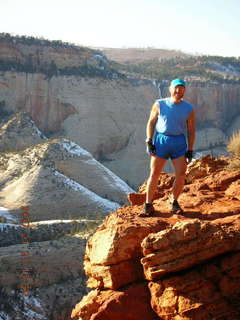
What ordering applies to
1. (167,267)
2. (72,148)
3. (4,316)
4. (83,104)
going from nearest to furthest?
(167,267) < (4,316) < (72,148) < (83,104)

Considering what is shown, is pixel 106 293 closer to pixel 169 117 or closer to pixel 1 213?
pixel 169 117

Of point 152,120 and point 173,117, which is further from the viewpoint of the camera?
point 152,120

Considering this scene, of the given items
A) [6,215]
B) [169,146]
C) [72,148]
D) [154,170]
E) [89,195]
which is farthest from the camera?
[72,148]

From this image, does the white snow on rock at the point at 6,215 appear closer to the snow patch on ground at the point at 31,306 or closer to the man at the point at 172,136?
the snow patch on ground at the point at 31,306

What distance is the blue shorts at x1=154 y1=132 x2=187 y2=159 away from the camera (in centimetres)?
779

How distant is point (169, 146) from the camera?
7.80m

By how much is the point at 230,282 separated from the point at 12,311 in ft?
39.7

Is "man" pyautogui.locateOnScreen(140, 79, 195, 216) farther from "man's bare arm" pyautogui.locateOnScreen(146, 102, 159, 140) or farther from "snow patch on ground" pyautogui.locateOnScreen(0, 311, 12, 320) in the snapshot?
"snow patch on ground" pyautogui.locateOnScreen(0, 311, 12, 320)

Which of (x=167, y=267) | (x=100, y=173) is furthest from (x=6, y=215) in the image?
(x=167, y=267)

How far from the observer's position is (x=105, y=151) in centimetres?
5344

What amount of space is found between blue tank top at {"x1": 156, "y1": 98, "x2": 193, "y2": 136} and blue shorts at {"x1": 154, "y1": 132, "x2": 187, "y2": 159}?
0.20 feet

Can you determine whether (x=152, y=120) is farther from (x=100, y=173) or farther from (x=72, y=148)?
(x=72, y=148)

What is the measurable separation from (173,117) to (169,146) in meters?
0.33

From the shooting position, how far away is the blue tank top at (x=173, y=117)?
305 inches
